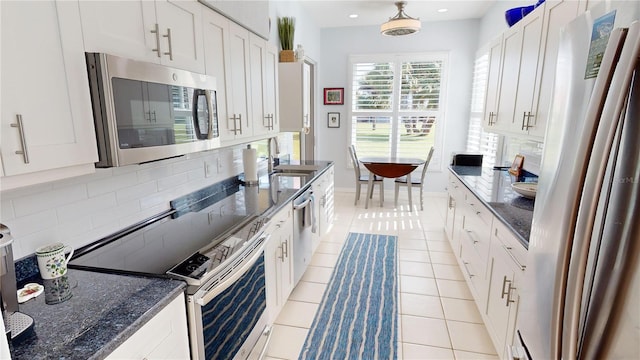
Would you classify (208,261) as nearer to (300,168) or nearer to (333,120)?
(300,168)

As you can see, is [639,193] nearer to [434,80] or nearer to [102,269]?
[102,269]

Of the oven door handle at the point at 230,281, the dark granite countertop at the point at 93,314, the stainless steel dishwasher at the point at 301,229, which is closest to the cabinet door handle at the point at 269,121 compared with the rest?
the stainless steel dishwasher at the point at 301,229

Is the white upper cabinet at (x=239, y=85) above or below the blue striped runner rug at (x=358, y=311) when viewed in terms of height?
above

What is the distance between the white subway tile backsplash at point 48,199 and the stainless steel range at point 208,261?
0.23 meters

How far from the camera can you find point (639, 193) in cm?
63

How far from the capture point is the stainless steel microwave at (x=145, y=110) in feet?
3.75

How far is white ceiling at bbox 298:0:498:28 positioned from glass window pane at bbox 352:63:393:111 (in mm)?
729

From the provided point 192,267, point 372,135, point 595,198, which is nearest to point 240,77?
point 192,267

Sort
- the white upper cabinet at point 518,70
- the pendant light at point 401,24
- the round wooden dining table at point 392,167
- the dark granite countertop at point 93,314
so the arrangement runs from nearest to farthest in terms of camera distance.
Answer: the dark granite countertop at point 93,314
the white upper cabinet at point 518,70
the pendant light at point 401,24
the round wooden dining table at point 392,167

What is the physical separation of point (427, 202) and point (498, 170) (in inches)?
79.8

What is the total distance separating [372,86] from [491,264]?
424 cm

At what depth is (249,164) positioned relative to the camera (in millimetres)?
2768

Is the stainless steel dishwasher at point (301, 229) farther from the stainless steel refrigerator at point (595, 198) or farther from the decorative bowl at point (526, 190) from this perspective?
the stainless steel refrigerator at point (595, 198)

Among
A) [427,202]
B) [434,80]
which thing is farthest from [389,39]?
[427,202]
